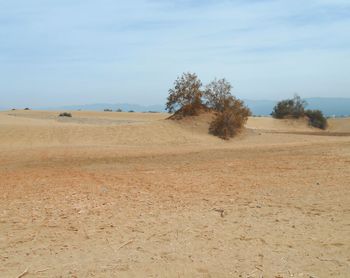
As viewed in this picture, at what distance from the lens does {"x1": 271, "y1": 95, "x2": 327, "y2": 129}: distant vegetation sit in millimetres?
49969

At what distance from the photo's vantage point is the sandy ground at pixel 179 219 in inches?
211

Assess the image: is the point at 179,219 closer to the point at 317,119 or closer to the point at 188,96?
the point at 188,96

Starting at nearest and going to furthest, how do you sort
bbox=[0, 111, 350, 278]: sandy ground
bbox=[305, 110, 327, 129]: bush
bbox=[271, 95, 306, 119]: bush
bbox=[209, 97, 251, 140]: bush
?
bbox=[0, 111, 350, 278]: sandy ground, bbox=[209, 97, 251, 140]: bush, bbox=[305, 110, 327, 129]: bush, bbox=[271, 95, 306, 119]: bush

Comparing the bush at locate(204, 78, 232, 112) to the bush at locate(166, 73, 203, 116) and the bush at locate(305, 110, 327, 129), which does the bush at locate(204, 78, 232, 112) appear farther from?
the bush at locate(305, 110, 327, 129)

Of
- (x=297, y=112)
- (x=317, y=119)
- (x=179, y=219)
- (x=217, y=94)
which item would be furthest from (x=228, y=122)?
(x=297, y=112)

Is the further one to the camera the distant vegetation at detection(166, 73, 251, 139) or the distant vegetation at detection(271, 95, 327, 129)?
the distant vegetation at detection(271, 95, 327, 129)

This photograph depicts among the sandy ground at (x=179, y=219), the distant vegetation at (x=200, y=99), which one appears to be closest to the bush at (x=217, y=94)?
the distant vegetation at (x=200, y=99)

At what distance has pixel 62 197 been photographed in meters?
9.01

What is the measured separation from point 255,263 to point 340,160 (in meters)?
9.51

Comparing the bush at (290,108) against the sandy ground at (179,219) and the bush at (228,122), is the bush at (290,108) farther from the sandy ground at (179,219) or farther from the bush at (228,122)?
the sandy ground at (179,219)

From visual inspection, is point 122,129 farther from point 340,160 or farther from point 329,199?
point 329,199

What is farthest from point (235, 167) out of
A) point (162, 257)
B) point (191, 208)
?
point (162, 257)

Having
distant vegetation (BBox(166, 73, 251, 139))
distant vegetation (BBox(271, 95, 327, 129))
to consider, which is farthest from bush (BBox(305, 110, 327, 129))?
distant vegetation (BBox(166, 73, 251, 139))

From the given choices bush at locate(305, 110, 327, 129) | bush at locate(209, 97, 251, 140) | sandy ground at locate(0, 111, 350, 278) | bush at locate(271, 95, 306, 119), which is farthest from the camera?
bush at locate(271, 95, 306, 119)
